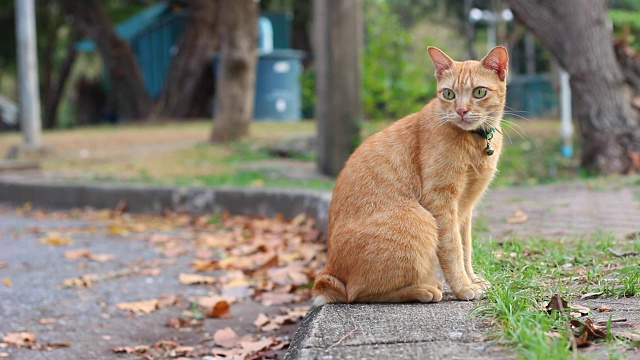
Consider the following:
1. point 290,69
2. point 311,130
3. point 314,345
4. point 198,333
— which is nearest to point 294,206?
point 198,333

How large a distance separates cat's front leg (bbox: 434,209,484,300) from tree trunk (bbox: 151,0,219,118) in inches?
614

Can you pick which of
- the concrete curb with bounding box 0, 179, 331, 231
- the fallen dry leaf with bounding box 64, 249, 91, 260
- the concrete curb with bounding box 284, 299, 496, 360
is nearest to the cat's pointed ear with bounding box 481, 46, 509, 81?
the concrete curb with bounding box 284, 299, 496, 360

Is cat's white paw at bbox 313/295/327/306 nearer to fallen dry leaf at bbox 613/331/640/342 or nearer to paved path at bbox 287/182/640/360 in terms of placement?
paved path at bbox 287/182/640/360

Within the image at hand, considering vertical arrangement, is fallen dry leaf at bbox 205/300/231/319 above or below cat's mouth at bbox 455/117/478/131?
below

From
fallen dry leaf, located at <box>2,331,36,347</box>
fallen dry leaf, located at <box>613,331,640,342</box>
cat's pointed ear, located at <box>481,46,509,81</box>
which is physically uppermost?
cat's pointed ear, located at <box>481,46,509,81</box>

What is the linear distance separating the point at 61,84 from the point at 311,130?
13.8 meters

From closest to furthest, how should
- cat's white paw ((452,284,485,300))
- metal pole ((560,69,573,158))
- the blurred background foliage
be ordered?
1. cat's white paw ((452,284,485,300))
2. the blurred background foliage
3. metal pole ((560,69,573,158))

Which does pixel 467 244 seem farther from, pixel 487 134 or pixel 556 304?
pixel 556 304

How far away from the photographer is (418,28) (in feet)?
86.5

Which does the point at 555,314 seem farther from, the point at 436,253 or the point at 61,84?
the point at 61,84

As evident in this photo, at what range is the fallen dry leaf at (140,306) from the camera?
15.8 ft

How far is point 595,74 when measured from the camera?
322 inches

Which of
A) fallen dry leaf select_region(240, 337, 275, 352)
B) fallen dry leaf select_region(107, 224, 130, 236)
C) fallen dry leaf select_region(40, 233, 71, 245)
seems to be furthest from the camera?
fallen dry leaf select_region(107, 224, 130, 236)

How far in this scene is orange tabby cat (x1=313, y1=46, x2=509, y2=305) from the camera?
3.27 m
